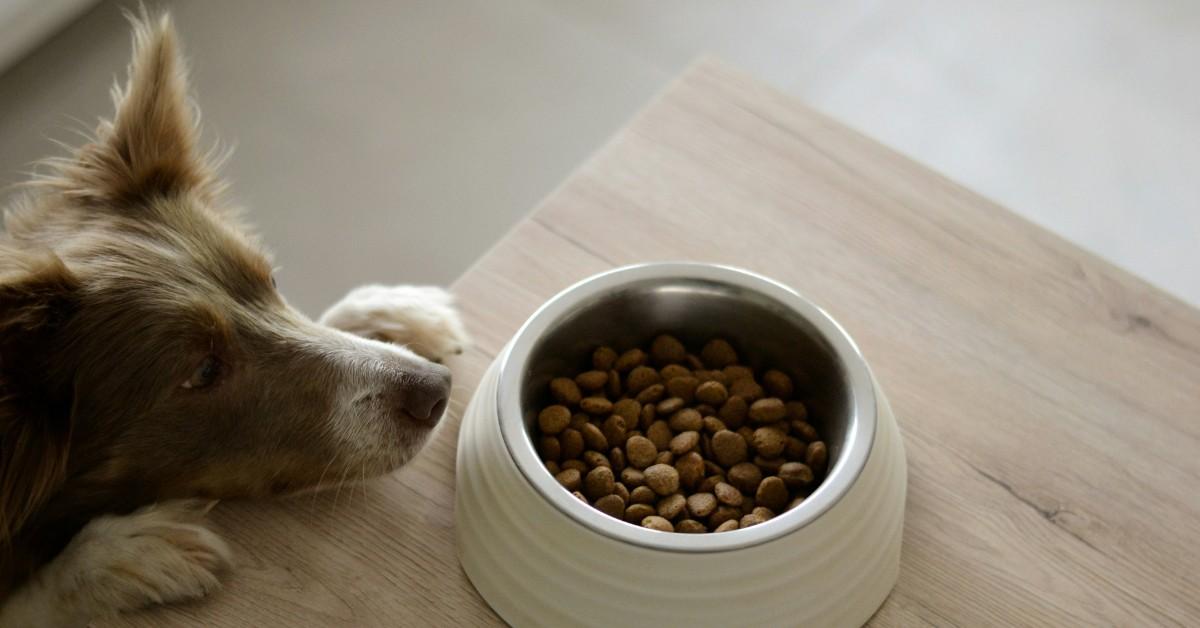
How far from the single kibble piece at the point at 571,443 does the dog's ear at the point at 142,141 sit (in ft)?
1.66

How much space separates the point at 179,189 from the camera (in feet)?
4.27

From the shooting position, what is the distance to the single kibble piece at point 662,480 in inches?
44.9

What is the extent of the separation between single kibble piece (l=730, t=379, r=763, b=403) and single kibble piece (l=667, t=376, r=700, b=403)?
39 mm

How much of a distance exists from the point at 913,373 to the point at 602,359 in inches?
13.9

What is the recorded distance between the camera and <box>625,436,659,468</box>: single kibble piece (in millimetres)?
1169

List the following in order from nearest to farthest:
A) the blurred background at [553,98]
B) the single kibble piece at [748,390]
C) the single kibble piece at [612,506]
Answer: the single kibble piece at [612,506] → the single kibble piece at [748,390] → the blurred background at [553,98]

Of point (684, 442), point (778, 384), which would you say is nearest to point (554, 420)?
point (684, 442)

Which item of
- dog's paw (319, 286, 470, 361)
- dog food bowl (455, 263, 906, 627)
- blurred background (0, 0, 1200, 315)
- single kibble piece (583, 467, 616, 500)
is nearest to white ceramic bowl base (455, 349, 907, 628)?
dog food bowl (455, 263, 906, 627)

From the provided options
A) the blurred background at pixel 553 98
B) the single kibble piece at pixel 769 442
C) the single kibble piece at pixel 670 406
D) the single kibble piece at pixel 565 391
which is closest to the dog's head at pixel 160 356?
the single kibble piece at pixel 565 391

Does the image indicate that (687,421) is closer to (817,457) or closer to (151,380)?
(817,457)

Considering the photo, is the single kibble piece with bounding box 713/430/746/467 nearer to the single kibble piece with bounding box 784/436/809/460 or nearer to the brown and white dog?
the single kibble piece with bounding box 784/436/809/460

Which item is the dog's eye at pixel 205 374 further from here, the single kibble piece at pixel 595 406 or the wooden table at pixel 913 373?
the single kibble piece at pixel 595 406

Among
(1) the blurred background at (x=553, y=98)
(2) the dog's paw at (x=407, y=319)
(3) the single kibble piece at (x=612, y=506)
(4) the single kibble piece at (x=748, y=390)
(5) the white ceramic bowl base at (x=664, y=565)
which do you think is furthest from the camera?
(1) the blurred background at (x=553, y=98)

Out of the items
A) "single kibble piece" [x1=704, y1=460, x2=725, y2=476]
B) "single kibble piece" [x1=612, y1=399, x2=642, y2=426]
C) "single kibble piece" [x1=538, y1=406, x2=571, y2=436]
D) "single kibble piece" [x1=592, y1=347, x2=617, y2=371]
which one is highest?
"single kibble piece" [x1=592, y1=347, x2=617, y2=371]
